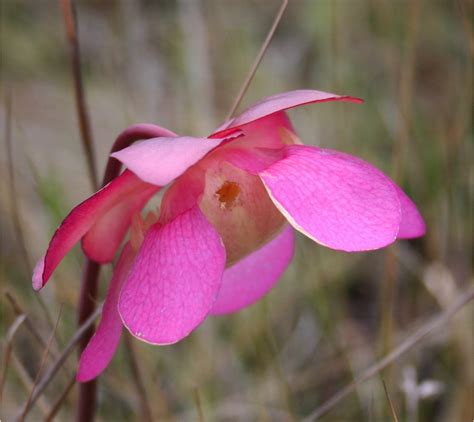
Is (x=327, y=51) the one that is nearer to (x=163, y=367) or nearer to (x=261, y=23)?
(x=261, y=23)

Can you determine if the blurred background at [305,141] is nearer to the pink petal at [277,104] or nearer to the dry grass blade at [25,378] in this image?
the dry grass blade at [25,378]

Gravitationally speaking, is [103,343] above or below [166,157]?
below

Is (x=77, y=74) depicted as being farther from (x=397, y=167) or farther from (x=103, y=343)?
(x=397, y=167)

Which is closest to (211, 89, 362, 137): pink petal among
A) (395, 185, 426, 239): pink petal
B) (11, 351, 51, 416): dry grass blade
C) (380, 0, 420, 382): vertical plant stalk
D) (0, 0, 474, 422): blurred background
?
(395, 185, 426, 239): pink petal

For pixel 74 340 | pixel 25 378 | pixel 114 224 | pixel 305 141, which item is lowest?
pixel 305 141

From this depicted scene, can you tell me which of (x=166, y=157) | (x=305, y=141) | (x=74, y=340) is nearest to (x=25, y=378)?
(x=74, y=340)

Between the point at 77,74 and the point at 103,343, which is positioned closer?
the point at 103,343

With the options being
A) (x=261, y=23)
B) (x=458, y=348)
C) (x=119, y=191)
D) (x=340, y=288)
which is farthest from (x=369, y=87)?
(x=119, y=191)
